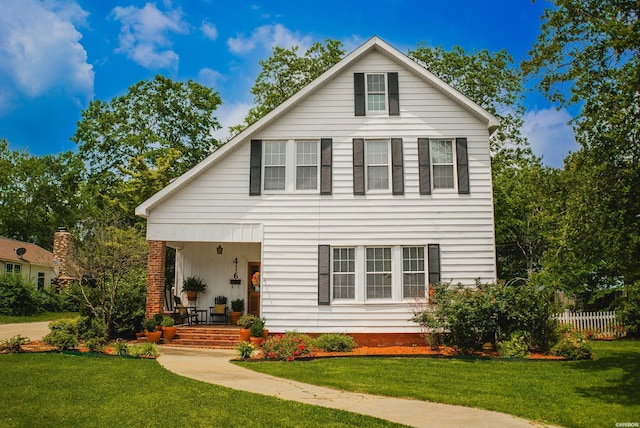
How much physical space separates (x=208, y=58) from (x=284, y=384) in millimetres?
23391

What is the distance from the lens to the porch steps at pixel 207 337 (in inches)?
618

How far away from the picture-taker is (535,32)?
14.1m

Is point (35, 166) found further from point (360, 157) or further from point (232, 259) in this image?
point (360, 157)

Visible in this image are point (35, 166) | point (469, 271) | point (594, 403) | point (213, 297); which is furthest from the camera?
point (35, 166)

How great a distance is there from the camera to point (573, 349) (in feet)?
42.0

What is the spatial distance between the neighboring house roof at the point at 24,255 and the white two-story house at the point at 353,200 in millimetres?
22723

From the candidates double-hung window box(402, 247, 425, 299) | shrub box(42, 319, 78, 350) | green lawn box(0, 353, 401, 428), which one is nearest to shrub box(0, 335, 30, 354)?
shrub box(42, 319, 78, 350)

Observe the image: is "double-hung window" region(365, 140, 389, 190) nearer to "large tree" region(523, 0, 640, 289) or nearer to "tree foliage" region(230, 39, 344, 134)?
"large tree" region(523, 0, 640, 289)

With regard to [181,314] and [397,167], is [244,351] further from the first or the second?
[397,167]

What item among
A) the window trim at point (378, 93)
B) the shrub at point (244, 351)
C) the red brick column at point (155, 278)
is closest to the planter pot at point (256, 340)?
the shrub at point (244, 351)

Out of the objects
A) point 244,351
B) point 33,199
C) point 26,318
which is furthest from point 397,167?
point 33,199

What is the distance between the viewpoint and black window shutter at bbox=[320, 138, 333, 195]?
16.4m

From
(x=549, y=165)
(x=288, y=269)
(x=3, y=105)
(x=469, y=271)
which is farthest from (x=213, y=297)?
(x=3, y=105)

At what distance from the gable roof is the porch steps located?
13.0 feet
